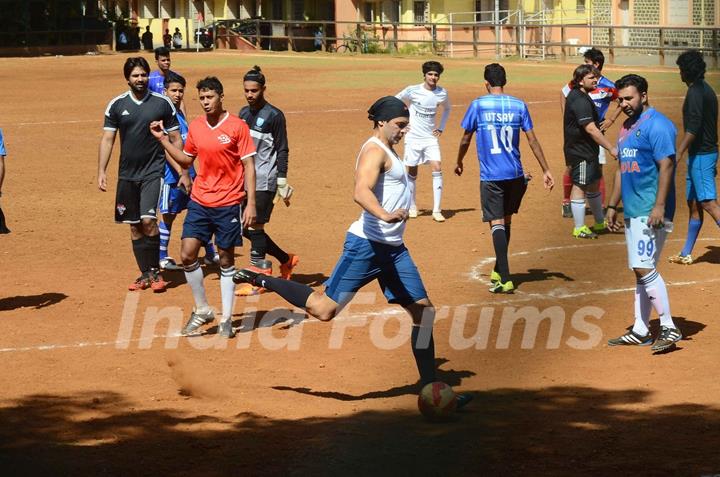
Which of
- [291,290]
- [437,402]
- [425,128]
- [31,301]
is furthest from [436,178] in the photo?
[437,402]

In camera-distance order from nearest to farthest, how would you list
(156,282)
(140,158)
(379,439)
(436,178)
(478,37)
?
1. (379,439)
2. (140,158)
3. (156,282)
4. (436,178)
5. (478,37)

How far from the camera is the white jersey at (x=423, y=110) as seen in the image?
16688 mm

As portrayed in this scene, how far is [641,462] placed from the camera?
7141 millimetres

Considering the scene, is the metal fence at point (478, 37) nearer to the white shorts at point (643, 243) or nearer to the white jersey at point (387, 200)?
the white shorts at point (643, 243)

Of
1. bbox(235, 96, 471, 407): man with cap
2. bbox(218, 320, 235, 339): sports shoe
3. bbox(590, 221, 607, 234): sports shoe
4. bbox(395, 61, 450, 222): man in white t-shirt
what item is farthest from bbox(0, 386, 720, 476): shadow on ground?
bbox(395, 61, 450, 222): man in white t-shirt

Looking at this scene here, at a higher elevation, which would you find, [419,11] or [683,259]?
[419,11]

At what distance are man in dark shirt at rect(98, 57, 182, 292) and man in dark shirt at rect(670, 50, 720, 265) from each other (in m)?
5.17

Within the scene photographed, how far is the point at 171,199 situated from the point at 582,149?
529cm

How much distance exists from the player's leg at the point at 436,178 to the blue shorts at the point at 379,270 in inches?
314

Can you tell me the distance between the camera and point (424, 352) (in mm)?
8438

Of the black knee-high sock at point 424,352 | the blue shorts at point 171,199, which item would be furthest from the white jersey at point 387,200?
the blue shorts at point 171,199

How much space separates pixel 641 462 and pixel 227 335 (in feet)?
14.5

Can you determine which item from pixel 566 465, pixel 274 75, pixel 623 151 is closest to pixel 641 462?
pixel 566 465

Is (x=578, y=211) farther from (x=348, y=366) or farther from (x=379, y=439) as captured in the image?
(x=379, y=439)
